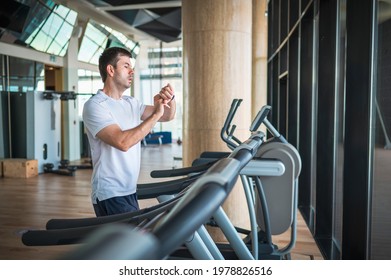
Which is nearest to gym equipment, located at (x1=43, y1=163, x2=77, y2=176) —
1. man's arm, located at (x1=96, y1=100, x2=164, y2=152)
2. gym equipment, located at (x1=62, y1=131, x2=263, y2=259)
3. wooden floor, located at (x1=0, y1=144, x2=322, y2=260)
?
wooden floor, located at (x1=0, y1=144, x2=322, y2=260)

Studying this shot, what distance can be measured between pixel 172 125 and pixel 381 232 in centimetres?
1237

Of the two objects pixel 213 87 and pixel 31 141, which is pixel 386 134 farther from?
pixel 31 141

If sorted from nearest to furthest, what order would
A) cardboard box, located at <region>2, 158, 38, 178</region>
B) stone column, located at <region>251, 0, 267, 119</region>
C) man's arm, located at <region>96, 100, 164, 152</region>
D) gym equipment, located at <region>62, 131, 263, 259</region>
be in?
gym equipment, located at <region>62, 131, 263, 259</region> → man's arm, located at <region>96, 100, 164, 152</region> → cardboard box, located at <region>2, 158, 38, 178</region> → stone column, located at <region>251, 0, 267, 119</region>

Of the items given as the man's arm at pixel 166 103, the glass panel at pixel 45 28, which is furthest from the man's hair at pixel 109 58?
the glass panel at pixel 45 28

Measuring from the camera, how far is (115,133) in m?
1.73

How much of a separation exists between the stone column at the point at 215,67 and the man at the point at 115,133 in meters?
1.71

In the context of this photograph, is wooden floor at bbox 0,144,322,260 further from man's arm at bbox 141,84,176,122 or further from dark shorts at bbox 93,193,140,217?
man's arm at bbox 141,84,176,122

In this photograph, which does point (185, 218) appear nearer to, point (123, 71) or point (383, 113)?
point (123, 71)

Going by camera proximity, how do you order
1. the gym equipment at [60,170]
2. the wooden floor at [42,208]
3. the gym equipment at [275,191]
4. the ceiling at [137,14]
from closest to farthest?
1. the gym equipment at [275,191]
2. the wooden floor at [42,208]
3. the gym equipment at [60,170]
4. the ceiling at [137,14]

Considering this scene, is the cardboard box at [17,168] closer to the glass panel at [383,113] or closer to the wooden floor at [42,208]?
the wooden floor at [42,208]

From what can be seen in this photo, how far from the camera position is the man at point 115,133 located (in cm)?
175

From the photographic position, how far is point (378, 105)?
2264 millimetres

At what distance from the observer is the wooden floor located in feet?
10.5

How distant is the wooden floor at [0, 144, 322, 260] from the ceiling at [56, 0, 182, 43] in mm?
3748
